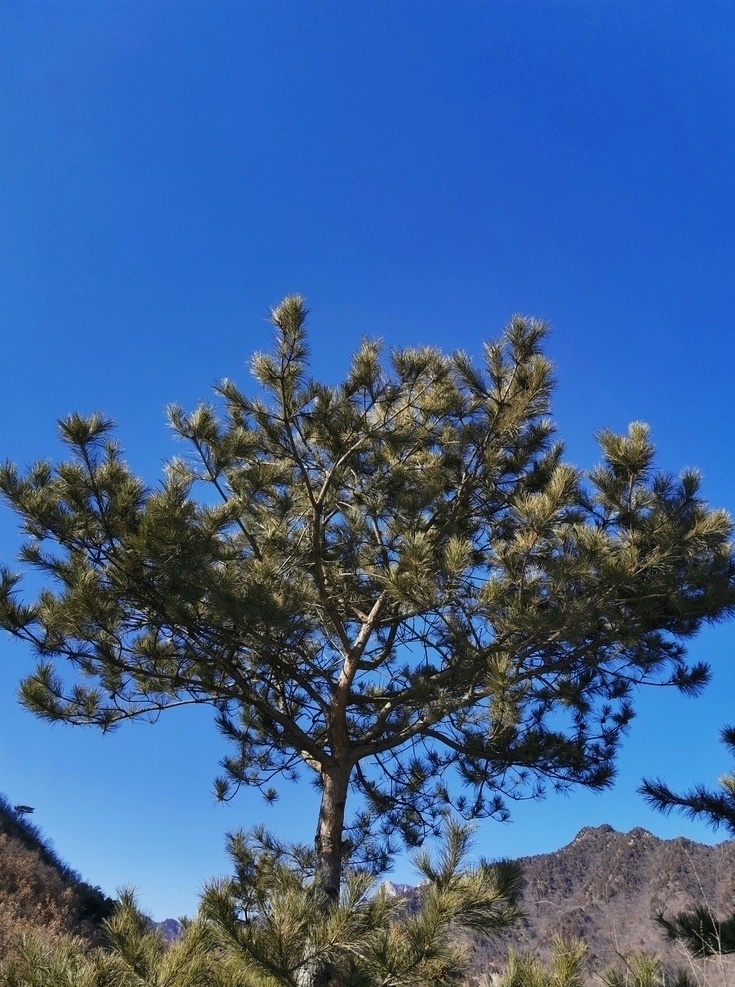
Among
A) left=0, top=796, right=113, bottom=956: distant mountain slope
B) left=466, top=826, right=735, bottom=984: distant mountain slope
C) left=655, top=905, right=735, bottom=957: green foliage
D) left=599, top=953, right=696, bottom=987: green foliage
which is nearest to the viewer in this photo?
left=599, top=953, right=696, bottom=987: green foliage

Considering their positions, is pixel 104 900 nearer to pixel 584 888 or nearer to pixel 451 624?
pixel 451 624

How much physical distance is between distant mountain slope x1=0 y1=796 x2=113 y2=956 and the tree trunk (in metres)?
4.16

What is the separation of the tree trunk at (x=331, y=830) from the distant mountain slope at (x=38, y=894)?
4.16m

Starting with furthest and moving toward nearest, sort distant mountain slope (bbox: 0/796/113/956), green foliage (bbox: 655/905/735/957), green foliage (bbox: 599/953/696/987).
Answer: distant mountain slope (bbox: 0/796/113/956)
green foliage (bbox: 655/905/735/957)
green foliage (bbox: 599/953/696/987)

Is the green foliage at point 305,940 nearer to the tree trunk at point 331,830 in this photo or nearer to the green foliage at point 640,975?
the green foliage at point 640,975

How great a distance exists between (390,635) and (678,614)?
101 inches

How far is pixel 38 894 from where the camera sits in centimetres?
982

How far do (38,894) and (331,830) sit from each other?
688 centimetres

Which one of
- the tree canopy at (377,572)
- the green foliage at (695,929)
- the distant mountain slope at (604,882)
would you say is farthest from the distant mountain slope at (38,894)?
the distant mountain slope at (604,882)

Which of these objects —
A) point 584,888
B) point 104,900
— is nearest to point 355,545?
point 104,900

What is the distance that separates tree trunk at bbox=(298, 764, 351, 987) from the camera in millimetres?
5152

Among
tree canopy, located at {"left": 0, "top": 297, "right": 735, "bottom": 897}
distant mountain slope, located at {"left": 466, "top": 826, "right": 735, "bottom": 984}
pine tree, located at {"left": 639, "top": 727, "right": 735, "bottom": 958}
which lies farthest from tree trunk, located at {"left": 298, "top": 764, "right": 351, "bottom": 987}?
distant mountain slope, located at {"left": 466, "top": 826, "right": 735, "bottom": 984}

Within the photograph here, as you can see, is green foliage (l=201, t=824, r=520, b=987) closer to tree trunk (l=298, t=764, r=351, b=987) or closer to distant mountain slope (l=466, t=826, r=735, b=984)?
tree trunk (l=298, t=764, r=351, b=987)

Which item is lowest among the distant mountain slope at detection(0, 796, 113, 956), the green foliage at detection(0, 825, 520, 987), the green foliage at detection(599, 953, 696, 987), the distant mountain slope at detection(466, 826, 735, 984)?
the distant mountain slope at detection(0, 796, 113, 956)
